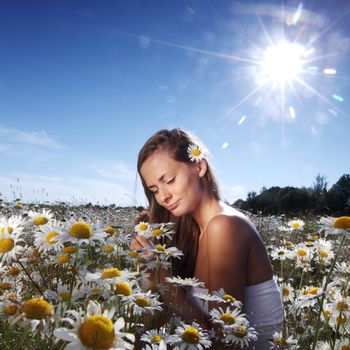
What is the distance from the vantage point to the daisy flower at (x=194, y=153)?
3.63 meters

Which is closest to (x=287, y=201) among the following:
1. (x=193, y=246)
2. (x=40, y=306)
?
(x=193, y=246)

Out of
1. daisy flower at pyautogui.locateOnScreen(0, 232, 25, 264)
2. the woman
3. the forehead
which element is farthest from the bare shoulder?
daisy flower at pyautogui.locateOnScreen(0, 232, 25, 264)

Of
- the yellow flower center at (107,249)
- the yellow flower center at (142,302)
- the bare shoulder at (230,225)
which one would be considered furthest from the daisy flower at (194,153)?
the yellow flower center at (142,302)

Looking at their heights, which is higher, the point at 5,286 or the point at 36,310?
the point at 5,286

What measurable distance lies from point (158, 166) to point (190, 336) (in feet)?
6.06

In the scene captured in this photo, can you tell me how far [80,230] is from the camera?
187 cm

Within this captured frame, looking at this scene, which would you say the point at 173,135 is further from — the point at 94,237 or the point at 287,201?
the point at 287,201

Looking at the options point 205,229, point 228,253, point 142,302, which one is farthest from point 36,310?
point 205,229

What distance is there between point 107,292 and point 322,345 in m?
1.02

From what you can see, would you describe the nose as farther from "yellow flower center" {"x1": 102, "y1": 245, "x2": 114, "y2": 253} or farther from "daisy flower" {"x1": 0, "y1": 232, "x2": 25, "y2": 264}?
"daisy flower" {"x1": 0, "y1": 232, "x2": 25, "y2": 264}

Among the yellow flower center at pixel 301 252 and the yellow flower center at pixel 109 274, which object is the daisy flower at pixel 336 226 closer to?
the yellow flower center at pixel 109 274

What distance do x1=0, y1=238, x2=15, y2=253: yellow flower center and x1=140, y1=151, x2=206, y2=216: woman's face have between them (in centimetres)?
155

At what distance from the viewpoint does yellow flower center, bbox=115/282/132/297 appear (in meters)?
1.67

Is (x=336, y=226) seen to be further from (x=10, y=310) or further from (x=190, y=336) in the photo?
(x=10, y=310)
